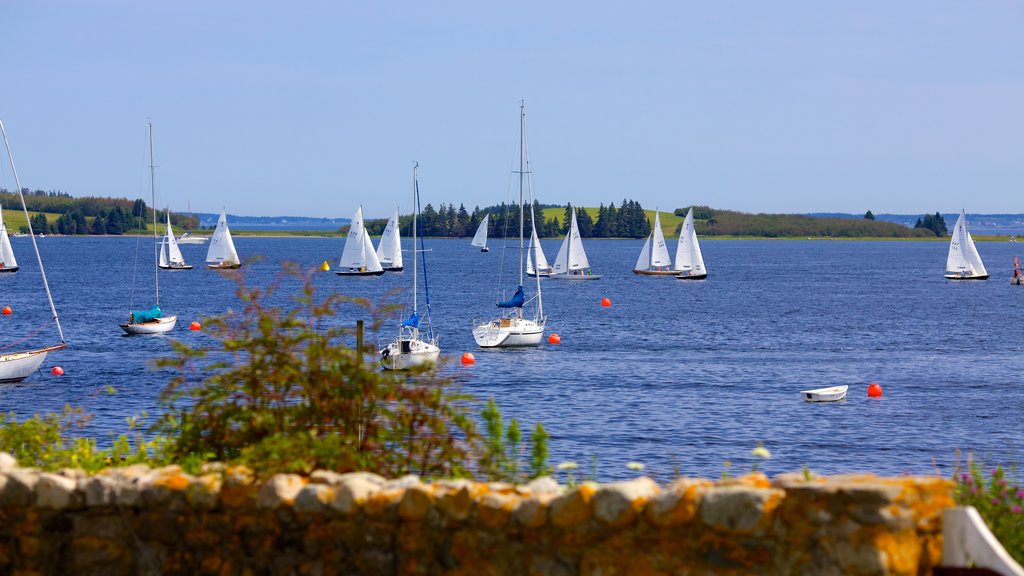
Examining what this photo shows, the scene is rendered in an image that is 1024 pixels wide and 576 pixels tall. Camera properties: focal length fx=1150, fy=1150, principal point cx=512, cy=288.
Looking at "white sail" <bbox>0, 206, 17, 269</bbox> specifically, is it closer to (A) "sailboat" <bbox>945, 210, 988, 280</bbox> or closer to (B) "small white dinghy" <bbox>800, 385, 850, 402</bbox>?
(A) "sailboat" <bbox>945, 210, 988, 280</bbox>

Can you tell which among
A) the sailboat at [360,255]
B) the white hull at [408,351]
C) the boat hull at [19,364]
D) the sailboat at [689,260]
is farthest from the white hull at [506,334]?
the sailboat at [689,260]

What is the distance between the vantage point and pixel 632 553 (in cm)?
701

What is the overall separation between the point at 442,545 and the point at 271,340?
8.78 feet

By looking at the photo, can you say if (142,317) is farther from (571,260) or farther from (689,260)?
(689,260)

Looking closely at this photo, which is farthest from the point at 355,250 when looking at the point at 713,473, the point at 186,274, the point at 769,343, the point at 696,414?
the point at 713,473

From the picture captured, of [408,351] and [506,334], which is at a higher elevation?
[408,351]

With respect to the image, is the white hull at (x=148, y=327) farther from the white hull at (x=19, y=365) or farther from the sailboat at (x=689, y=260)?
the sailboat at (x=689, y=260)

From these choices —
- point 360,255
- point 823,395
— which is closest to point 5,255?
point 360,255

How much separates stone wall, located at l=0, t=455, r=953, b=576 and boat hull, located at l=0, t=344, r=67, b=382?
3395 centimetres

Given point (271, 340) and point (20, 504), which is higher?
point (271, 340)

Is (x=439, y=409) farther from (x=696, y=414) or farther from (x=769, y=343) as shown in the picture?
(x=769, y=343)

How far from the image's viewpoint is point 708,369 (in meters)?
47.2

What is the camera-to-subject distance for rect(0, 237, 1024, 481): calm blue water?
99.4ft

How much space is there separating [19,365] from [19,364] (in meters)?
0.08
